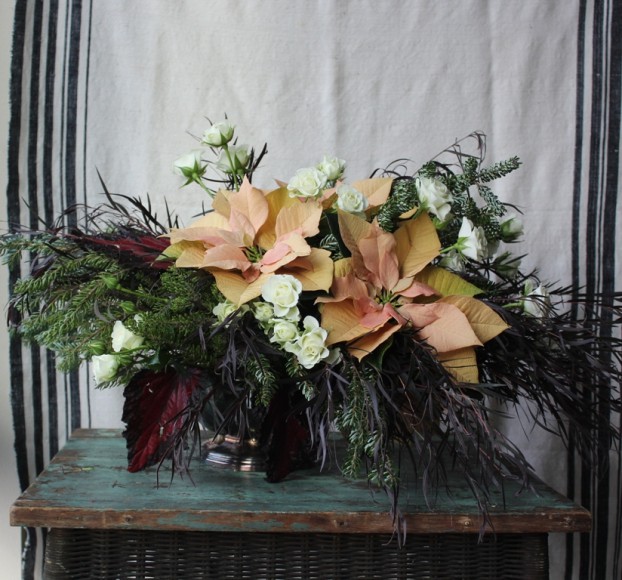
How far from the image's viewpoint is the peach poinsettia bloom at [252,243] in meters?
0.83

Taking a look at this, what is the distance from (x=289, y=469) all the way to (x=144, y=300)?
27 cm

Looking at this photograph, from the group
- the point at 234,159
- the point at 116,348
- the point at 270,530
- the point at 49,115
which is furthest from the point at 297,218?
the point at 49,115

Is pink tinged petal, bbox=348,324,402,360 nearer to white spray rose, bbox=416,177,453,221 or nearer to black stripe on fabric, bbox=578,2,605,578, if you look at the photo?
white spray rose, bbox=416,177,453,221

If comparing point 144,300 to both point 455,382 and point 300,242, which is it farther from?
point 455,382

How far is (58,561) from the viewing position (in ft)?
2.78

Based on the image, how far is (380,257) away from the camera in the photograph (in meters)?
0.85

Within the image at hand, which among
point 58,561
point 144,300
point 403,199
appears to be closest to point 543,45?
point 403,199

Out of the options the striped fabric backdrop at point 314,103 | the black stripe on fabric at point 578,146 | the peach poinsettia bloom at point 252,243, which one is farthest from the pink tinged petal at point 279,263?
the black stripe on fabric at point 578,146

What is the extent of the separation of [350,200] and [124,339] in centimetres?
29

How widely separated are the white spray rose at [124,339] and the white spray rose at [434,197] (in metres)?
0.35

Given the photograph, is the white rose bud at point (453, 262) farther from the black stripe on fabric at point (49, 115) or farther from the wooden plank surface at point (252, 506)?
the black stripe on fabric at point (49, 115)

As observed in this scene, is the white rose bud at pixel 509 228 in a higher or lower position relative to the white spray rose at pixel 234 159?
lower

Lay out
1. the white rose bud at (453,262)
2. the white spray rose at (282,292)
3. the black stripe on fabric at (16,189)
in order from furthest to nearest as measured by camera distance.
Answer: the black stripe on fabric at (16,189), the white rose bud at (453,262), the white spray rose at (282,292)

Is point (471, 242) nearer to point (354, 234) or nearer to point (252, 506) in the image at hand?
point (354, 234)
